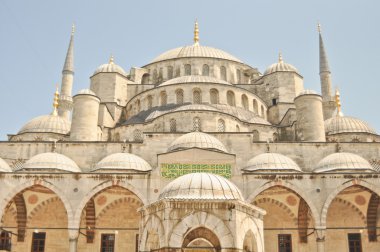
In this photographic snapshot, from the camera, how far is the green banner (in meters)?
15.6

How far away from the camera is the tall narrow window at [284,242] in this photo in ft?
55.4

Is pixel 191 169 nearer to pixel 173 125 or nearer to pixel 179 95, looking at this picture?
pixel 173 125

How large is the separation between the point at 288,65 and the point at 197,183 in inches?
800

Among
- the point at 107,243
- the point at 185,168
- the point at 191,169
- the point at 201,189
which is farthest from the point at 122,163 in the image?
the point at 201,189

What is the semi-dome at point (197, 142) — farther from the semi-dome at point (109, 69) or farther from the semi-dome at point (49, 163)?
the semi-dome at point (109, 69)

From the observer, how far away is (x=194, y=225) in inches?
243

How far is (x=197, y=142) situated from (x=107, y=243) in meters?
5.29

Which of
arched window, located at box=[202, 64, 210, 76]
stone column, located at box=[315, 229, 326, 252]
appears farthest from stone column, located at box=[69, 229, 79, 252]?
arched window, located at box=[202, 64, 210, 76]

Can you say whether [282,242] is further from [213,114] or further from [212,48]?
[212,48]

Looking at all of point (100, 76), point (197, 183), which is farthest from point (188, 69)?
point (197, 183)

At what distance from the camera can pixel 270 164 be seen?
16031 mm

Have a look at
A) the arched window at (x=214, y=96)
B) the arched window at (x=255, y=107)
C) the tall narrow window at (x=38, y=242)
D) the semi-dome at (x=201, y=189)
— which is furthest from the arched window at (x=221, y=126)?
the semi-dome at (x=201, y=189)

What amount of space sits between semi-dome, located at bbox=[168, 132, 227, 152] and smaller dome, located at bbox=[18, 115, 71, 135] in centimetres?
782

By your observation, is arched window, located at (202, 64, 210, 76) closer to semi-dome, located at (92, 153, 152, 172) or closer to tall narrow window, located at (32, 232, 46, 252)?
semi-dome, located at (92, 153, 152, 172)
